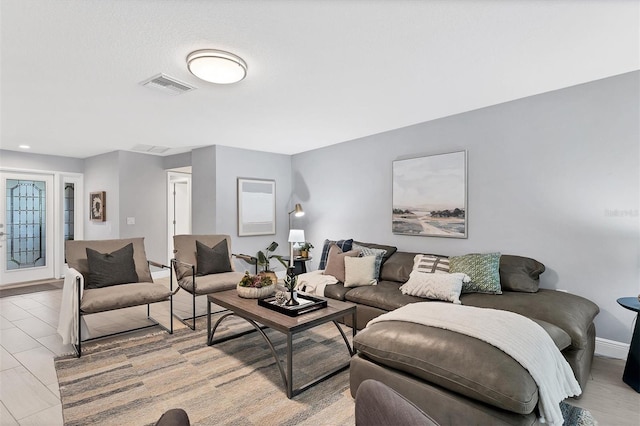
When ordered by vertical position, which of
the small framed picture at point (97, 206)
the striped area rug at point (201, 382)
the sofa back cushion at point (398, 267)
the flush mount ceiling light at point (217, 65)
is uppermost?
→ the flush mount ceiling light at point (217, 65)

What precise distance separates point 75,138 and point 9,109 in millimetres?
1422

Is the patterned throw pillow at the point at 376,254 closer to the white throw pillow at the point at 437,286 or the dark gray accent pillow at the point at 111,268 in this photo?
the white throw pillow at the point at 437,286

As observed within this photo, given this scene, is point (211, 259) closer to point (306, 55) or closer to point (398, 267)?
point (398, 267)

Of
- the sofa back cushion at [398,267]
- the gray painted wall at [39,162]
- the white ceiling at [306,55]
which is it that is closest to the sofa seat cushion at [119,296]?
the white ceiling at [306,55]

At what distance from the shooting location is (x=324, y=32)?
204cm

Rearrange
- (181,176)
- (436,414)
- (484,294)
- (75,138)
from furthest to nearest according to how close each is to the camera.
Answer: (181,176), (75,138), (484,294), (436,414)

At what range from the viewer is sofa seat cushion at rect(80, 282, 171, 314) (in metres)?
2.89

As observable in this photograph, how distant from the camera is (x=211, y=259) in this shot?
410cm

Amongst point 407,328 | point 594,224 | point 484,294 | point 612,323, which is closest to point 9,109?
point 407,328

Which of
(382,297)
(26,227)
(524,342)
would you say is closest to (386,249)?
(382,297)

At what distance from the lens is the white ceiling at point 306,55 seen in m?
1.84

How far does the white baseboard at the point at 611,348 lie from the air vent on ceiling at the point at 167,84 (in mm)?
4282

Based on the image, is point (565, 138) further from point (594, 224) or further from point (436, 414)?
point (436, 414)

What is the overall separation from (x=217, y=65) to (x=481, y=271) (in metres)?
2.96
